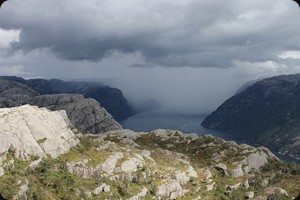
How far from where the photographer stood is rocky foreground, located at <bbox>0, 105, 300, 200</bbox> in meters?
107

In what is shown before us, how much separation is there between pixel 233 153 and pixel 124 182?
6327 cm

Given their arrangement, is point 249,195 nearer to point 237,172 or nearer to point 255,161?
point 237,172

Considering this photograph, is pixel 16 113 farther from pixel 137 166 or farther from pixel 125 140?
pixel 125 140

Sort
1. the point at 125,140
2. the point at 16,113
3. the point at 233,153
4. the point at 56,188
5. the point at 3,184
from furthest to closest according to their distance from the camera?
the point at 125,140, the point at 233,153, the point at 16,113, the point at 56,188, the point at 3,184

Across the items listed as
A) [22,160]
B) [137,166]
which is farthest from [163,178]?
[22,160]

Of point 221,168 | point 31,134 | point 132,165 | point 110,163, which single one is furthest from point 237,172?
point 31,134

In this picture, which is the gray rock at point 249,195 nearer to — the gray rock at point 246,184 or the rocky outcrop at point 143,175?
the rocky outcrop at point 143,175

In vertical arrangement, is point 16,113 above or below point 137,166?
above

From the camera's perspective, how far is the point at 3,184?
318ft

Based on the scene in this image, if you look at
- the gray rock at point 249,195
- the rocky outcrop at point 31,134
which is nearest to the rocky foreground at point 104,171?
the rocky outcrop at point 31,134

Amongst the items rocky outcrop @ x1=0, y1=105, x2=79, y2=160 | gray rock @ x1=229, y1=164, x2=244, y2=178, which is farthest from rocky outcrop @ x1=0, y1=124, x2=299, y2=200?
rocky outcrop @ x1=0, y1=105, x2=79, y2=160

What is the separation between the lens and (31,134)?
393ft

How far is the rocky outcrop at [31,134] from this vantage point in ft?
376

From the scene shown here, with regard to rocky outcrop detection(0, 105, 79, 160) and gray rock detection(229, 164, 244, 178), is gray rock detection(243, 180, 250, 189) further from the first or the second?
rocky outcrop detection(0, 105, 79, 160)
